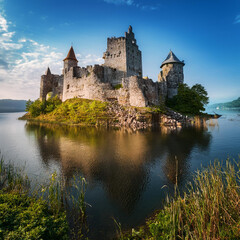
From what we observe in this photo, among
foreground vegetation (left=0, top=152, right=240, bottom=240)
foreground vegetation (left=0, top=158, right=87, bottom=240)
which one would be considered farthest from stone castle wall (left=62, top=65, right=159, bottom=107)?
foreground vegetation (left=0, top=158, right=87, bottom=240)

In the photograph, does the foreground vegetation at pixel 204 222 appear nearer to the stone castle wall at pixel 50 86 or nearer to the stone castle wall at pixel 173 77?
the stone castle wall at pixel 173 77

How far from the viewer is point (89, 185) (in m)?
7.40

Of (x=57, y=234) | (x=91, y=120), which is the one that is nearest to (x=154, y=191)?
(x=57, y=234)

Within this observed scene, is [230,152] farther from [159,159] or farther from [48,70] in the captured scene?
[48,70]

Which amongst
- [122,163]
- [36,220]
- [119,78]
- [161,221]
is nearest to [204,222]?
[161,221]

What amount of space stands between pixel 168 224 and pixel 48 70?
185ft

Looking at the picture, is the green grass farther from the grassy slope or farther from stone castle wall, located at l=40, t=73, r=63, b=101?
stone castle wall, located at l=40, t=73, r=63, b=101

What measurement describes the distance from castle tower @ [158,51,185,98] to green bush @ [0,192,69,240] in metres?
41.8

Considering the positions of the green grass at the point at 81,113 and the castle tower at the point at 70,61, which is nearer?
the green grass at the point at 81,113

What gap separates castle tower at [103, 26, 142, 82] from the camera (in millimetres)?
40688

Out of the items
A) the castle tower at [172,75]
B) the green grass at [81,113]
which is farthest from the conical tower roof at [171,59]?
the green grass at [81,113]

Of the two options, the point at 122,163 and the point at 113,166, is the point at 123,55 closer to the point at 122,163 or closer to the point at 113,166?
the point at 122,163

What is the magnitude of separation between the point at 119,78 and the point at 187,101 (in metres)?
19.9

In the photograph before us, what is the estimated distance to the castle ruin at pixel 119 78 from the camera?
34.7 m
